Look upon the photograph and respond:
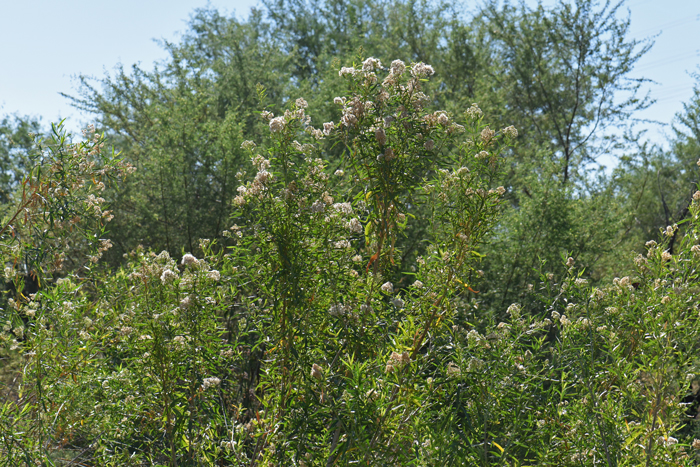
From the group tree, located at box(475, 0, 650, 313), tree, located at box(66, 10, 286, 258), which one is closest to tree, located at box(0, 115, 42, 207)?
tree, located at box(66, 10, 286, 258)

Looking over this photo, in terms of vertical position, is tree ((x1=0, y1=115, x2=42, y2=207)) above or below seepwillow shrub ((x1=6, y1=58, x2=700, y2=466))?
above

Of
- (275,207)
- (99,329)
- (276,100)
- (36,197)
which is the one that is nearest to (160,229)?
(276,100)

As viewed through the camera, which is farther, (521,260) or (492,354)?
(521,260)

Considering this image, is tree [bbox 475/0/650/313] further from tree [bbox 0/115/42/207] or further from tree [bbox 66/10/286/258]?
tree [bbox 0/115/42/207]

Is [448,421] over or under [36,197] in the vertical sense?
under

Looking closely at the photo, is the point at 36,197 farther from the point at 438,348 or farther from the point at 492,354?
the point at 492,354

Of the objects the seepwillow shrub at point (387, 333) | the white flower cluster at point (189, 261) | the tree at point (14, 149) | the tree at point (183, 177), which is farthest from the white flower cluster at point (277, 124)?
the tree at point (14, 149)

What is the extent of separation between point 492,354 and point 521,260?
16.8ft

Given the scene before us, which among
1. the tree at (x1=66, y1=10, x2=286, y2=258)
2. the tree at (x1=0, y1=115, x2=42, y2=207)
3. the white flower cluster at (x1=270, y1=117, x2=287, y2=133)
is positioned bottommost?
the white flower cluster at (x1=270, y1=117, x2=287, y2=133)

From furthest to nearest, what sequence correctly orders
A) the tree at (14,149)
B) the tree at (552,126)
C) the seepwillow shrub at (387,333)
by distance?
the tree at (14,149), the tree at (552,126), the seepwillow shrub at (387,333)

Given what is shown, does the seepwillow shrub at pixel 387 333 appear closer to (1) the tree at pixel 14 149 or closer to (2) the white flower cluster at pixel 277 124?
(2) the white flower cluster at pixel 277 124

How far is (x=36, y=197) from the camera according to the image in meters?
3.43

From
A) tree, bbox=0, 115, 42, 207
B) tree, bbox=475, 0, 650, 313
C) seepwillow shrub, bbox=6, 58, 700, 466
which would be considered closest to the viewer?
seepwillow shrub, bbox=6, 58, 700, 466

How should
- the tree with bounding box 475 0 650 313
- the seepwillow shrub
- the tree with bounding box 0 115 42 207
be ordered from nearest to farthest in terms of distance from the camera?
the seepwillow shrub
the tree with bounding box 475 0 650 313
the tree with bounding box 0 115 42 207
